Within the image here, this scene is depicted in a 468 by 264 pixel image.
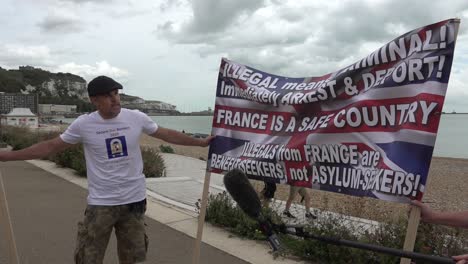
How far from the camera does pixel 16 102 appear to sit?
39.8m

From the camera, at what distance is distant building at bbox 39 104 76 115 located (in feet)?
378

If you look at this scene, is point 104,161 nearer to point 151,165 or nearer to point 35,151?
point 35,151

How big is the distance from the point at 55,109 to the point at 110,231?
125 metres

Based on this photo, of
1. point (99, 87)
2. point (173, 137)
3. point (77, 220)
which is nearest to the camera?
point (99, 87)

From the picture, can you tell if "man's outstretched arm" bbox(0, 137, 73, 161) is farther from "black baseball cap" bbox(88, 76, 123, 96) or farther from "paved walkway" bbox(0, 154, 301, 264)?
"paved walkway" bbox(0, 154, 301, 264)

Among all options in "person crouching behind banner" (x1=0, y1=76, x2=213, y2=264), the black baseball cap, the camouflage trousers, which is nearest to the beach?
the camouflage trousers

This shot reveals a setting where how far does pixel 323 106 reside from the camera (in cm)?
343

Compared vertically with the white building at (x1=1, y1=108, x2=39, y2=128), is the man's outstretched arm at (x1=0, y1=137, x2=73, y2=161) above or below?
above

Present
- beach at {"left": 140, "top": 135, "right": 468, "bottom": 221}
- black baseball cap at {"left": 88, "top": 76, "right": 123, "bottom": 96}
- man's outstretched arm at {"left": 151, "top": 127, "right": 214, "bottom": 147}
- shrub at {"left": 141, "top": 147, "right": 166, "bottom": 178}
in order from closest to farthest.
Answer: black baseball cap at {"left": 88, "top": 76, "right": 123, "bottom": 96} → man's outstretched arm at {"left": 151, "top": 127, "right": 214, "bottom": 147} → beach at {"left": 140, "top": 135, "right": 468, "bottom": 221} → shrub at {"left": 141, "top": 147, "right": 166, "bottom": 178}

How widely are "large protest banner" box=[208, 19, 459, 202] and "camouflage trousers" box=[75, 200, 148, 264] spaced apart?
3.09 ft

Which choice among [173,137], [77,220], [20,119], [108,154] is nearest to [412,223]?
Answer: [173,137]

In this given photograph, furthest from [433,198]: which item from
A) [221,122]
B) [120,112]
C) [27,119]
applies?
[27,119]

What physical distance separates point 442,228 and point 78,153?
9.72m

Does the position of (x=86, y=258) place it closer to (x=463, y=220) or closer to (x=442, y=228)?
(x=463, y=220)
